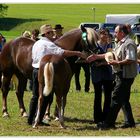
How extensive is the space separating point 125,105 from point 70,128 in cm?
115

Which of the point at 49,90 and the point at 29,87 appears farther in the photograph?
the point at 29,87

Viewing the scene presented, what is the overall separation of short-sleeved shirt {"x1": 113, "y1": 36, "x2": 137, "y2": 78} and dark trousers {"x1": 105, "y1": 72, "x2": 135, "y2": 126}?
12 cm

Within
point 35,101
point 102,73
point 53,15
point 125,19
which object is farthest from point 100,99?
point 53,15

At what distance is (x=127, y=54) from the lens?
28.1 feet

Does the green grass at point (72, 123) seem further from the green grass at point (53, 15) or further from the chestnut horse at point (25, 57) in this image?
the green grass at point (53, 15)

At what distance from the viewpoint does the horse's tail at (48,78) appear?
8.41 m

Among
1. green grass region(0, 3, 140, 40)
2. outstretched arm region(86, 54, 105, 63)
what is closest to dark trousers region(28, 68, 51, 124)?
outstretched arm region(86, 54, 105, 63)

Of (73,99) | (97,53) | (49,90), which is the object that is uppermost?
(97,53)

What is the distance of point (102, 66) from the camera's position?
9.32m

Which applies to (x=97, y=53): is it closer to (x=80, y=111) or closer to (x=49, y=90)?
(x=49, y=90)

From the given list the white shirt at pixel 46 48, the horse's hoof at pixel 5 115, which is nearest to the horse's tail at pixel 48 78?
the white shirt at pixel 46 48

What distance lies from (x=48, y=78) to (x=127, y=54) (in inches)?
57.7

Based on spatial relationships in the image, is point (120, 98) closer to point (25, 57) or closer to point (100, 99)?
point (100, 99)

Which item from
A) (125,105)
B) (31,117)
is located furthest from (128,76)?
(31,117)
